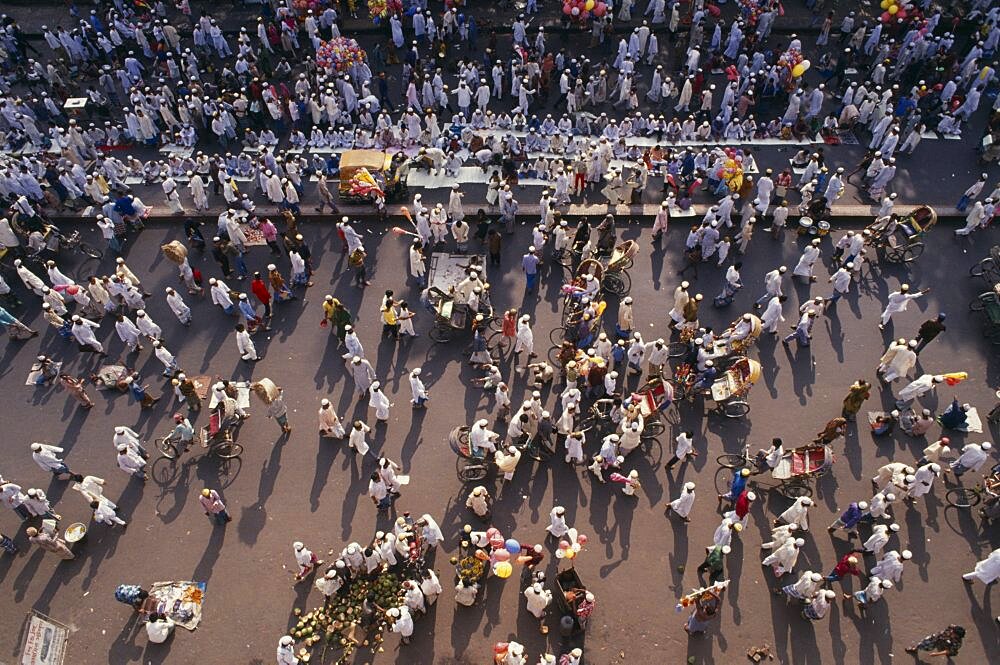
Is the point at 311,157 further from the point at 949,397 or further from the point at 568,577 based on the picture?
the point at 949,397

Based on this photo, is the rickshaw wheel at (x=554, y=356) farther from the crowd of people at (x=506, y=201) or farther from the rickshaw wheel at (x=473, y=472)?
the rickshaw wheel at (x=473, y=472)

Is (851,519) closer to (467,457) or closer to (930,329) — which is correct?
(930,329)

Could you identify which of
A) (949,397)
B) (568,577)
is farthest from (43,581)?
(949,397)

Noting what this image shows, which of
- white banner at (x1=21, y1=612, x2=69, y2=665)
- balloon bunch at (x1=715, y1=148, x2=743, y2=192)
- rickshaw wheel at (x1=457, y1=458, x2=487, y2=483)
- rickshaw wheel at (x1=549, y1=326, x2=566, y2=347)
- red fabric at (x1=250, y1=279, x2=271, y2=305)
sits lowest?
white banner at (x1=21, y1=612, x2=69, y2=665)

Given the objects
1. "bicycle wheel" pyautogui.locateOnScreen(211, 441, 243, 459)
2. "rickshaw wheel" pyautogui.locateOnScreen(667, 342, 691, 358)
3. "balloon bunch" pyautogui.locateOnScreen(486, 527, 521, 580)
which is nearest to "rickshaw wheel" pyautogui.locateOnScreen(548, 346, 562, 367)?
"rickshaw wheel" pyautogui.locateOnScreen(667, 342, 691, 358)

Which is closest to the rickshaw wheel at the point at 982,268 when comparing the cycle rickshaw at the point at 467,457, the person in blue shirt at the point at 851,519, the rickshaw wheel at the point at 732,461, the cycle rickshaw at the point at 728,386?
the cycle rickshaw at the point at 728,386

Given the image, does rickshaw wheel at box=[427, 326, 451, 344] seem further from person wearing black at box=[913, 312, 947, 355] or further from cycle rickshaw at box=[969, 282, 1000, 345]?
cycle rickshaw at box=[969, 282, 1000, 345]

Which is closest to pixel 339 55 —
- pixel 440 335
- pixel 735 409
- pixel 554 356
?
pixel 440 335
